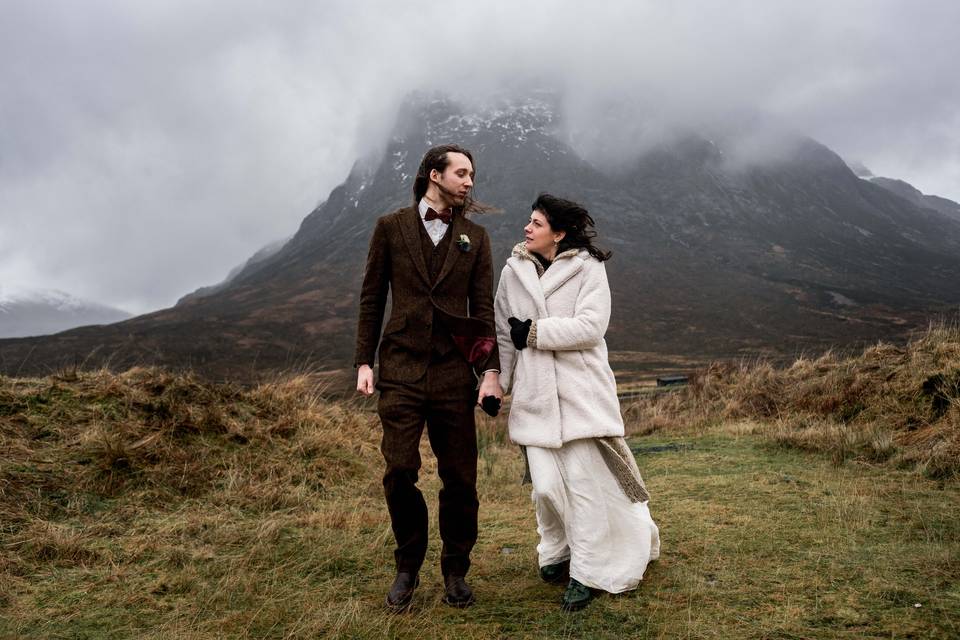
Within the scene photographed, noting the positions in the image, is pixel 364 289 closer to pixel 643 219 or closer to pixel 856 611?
pixel 856 611

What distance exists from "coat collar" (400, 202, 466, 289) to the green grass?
5.37 feet

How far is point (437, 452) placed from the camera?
128 inches

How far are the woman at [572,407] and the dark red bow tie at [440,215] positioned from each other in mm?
398

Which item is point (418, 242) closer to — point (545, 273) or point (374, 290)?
point (374, 290)

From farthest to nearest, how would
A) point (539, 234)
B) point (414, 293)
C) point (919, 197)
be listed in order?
point (919, 197) < point (539, 234) < point (414, 293)

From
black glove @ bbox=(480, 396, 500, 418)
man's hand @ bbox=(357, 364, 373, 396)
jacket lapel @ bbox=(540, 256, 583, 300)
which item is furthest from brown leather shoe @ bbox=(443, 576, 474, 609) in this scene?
jacket lapel @ bbox=(540, 256, 583, 300)

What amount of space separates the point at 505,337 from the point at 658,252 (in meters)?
83.9

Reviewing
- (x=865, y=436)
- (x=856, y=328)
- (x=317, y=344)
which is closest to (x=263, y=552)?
(x=865, y=436)

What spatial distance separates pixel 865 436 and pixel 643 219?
299 ft

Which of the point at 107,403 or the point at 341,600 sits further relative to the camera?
the point at 107,403

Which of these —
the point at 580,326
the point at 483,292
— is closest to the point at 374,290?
the point at 483,292

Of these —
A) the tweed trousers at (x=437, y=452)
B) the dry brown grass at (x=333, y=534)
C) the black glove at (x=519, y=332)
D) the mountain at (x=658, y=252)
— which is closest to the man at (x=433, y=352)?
the tweed trousers at (x=437, y=452)

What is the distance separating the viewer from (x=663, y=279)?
76.8 m

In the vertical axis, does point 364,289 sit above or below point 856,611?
above
